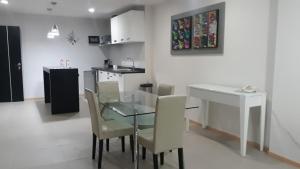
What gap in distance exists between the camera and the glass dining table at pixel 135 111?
2.51m

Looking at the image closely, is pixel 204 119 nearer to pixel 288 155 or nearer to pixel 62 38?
pixel 288 155

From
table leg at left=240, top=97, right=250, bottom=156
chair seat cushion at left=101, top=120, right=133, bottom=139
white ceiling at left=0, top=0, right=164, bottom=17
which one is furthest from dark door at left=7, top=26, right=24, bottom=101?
table leg at left=240, top=97, right=250, bottom=156

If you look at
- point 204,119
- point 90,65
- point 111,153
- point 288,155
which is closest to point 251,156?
point 288,155

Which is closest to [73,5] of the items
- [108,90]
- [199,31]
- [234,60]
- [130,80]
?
[130,80]

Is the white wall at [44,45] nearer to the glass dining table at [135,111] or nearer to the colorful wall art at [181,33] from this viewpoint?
the colorful wall art at [181,33]

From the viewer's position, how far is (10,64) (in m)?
6.65

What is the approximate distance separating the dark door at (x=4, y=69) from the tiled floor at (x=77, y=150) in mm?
2270

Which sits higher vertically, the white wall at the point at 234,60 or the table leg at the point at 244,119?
the white wall at the point at 234,60

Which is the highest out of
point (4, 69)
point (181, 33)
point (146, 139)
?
point (181, 33)

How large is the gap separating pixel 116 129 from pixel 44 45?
17.8ft

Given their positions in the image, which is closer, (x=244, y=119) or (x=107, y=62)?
(x=244, y=119)

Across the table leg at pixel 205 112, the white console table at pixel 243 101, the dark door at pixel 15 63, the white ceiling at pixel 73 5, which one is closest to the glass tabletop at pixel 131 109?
the white console table at pixel 243 101

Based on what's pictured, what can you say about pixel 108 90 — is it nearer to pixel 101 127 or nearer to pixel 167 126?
pixel 101 127

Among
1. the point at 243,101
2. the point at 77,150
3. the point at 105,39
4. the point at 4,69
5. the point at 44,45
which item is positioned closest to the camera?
the point at 243,101
